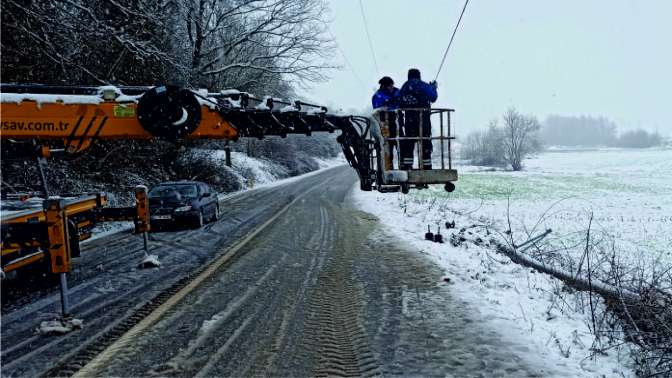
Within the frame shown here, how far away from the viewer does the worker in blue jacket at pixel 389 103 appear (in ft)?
21.0

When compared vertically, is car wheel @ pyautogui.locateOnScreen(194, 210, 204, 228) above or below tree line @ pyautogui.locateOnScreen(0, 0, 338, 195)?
below

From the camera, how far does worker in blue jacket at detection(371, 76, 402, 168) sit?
21.0 feet

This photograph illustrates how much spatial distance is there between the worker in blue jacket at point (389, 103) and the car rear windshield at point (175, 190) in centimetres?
806

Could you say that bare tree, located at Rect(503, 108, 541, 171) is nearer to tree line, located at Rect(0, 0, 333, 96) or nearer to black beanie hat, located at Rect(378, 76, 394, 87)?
tree line, located at Rect(0, 0, 333, 96)

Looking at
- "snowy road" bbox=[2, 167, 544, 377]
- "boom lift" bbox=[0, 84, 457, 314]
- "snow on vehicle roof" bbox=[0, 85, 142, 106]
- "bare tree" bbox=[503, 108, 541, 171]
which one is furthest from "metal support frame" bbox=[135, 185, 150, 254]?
"bare tree" bbox=[503, 108, 541, 171]

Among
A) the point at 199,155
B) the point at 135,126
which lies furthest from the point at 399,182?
the point at 199,155

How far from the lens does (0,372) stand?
3.99m

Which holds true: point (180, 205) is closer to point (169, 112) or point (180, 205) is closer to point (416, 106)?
point (169, 112)

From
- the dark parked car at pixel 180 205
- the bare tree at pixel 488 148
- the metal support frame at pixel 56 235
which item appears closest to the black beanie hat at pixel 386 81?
the metal support frame at pixel 56 235

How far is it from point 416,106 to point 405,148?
0.64 meters

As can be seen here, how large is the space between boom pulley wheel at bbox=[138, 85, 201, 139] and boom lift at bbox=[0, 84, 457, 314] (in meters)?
0.01

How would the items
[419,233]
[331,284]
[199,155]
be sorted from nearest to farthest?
[331,284] < [419,233] < [199,155]

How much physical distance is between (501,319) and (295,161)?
4351 centimetres

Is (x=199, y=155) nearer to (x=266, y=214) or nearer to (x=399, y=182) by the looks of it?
(x=266, y=214)
